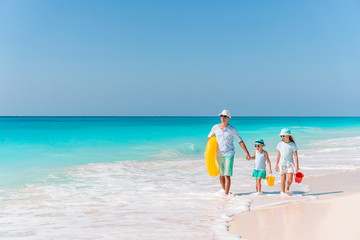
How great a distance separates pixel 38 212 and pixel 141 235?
8.05ft

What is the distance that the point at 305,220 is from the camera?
4.79m

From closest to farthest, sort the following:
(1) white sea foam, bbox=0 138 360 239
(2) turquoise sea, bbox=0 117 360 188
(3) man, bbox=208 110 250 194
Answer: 1. (1) white sea foam, bbox=0 138 360 239
2. (3) man, bbox=208 110 250 194
3. (2) turquoise sea, bbox=0 117 360 188

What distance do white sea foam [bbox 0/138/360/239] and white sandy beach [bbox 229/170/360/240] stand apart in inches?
10.0

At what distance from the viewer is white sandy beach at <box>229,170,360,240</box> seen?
418cm

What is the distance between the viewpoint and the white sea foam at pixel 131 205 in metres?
4.72

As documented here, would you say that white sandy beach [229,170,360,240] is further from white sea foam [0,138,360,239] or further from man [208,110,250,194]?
man [208,110,250,194]

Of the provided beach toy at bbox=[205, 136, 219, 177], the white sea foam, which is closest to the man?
beach toy at bbox=[205, 136, 219, 177]

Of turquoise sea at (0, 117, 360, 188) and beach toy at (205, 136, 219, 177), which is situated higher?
beach toy at (205, 136, 219, 177)

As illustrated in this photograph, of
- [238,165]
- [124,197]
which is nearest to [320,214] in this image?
[124,197]

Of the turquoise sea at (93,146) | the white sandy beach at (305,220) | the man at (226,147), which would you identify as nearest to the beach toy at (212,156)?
the man at (226,147)

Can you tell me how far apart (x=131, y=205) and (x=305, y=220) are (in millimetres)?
2931

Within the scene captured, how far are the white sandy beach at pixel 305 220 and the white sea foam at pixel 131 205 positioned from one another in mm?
254

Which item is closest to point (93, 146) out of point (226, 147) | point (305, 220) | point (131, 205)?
point (131, 205)

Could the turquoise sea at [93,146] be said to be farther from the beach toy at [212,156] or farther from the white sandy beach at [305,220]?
the white sandy beach at [305,220]
